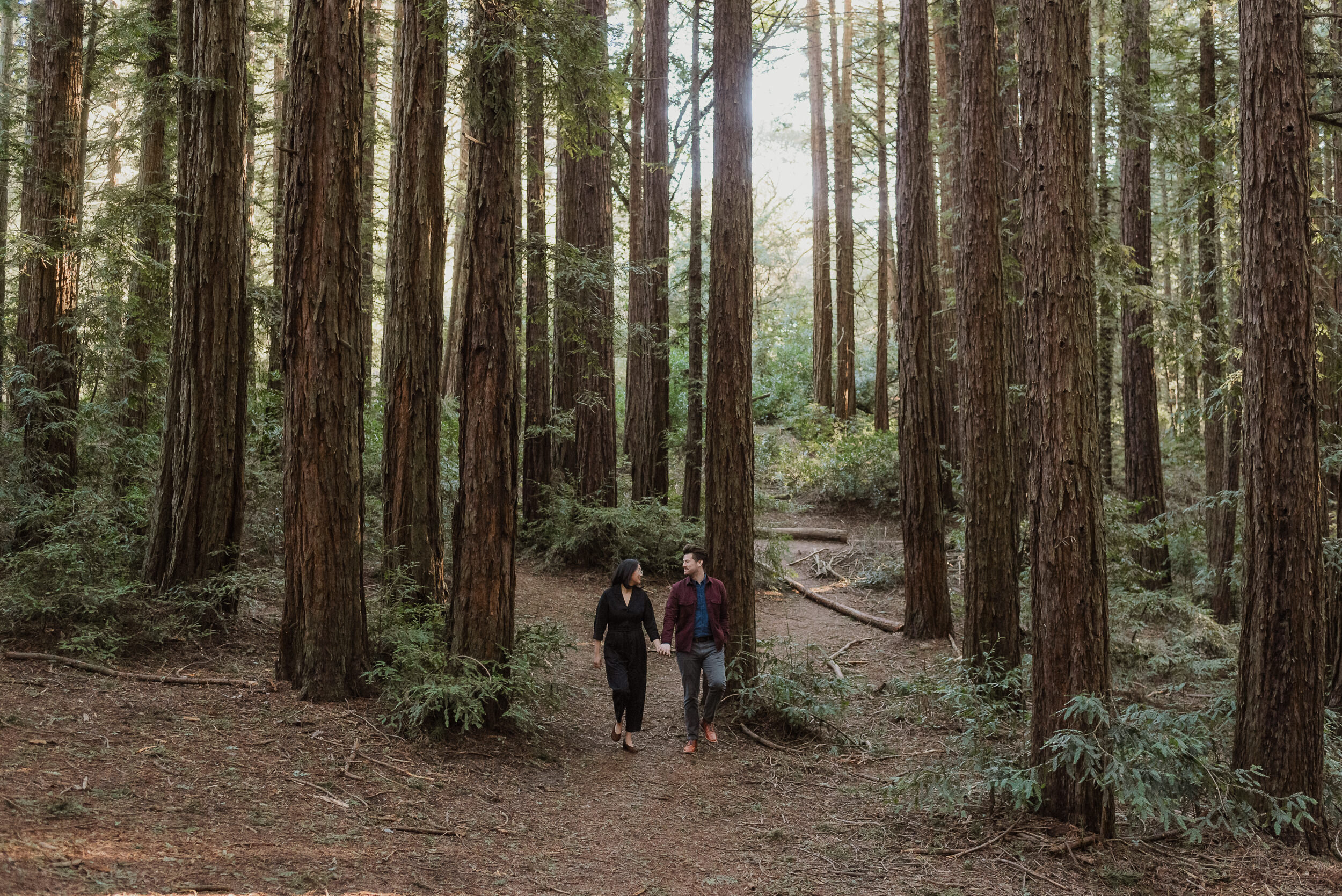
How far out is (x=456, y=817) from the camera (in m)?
5.77

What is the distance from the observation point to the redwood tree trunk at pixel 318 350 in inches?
281

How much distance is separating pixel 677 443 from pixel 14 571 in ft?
34.3

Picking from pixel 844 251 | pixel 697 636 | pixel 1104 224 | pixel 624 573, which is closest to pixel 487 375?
pixel 624 573

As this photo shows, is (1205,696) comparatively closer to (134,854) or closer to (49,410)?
(134,854)

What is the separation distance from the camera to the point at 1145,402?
15.5 metres

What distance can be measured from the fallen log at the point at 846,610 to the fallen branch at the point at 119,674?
8.57 meters

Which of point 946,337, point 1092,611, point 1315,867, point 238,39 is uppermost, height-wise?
point 238,39

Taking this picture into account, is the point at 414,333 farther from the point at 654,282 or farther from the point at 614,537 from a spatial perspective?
the point at 654,282

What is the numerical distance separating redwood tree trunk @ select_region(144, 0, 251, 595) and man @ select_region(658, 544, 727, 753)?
461cm

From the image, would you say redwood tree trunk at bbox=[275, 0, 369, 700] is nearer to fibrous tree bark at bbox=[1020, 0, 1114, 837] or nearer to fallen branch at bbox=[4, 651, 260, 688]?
fallen branch at bbox=[4, 651, 260, 688]

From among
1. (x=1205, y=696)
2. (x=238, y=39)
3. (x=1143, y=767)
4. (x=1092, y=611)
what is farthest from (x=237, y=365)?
(x=1205, y=696)

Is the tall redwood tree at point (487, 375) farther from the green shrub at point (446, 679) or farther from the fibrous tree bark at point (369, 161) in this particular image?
the fibrous tree bark at point (369, 161)

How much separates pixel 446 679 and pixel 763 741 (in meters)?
3.19

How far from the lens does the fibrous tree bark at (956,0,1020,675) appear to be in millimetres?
9695
